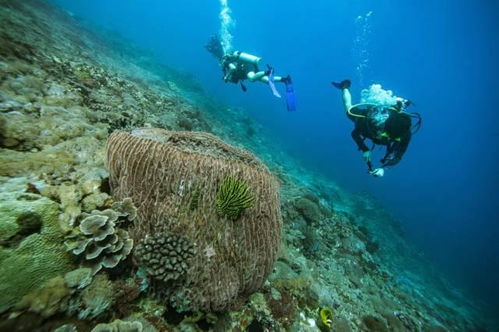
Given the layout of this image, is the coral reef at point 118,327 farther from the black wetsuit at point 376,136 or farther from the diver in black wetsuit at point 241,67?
the diver in black wetsuit at point 241,67

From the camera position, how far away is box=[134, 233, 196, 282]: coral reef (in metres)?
2.97

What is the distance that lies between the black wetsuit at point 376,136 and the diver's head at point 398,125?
0.47 ft

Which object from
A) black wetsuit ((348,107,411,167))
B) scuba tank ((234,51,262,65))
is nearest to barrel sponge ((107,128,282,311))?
black wetsuit ((348,107,411,167))

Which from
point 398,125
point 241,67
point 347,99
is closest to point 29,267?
point 398,125

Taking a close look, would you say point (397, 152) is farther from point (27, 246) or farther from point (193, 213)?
point (27, 246)

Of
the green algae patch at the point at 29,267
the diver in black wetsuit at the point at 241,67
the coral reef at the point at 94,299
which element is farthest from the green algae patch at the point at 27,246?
the diver in black wetsuit at the point at 241,67

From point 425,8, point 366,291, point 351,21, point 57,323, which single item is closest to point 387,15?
point 425,8

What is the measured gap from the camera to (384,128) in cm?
747

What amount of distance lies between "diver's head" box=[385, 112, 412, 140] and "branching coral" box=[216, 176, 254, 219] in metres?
5.91

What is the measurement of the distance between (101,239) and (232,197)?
64.2 inches

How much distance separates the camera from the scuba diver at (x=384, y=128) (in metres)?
7.23

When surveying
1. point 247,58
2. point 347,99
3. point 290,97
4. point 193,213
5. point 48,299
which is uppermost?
point 247,58

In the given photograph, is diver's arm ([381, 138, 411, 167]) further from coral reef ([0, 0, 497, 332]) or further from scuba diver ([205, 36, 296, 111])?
scuba diver ([205, 36, 296, 111])

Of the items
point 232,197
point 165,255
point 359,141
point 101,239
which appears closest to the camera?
point 101,239
